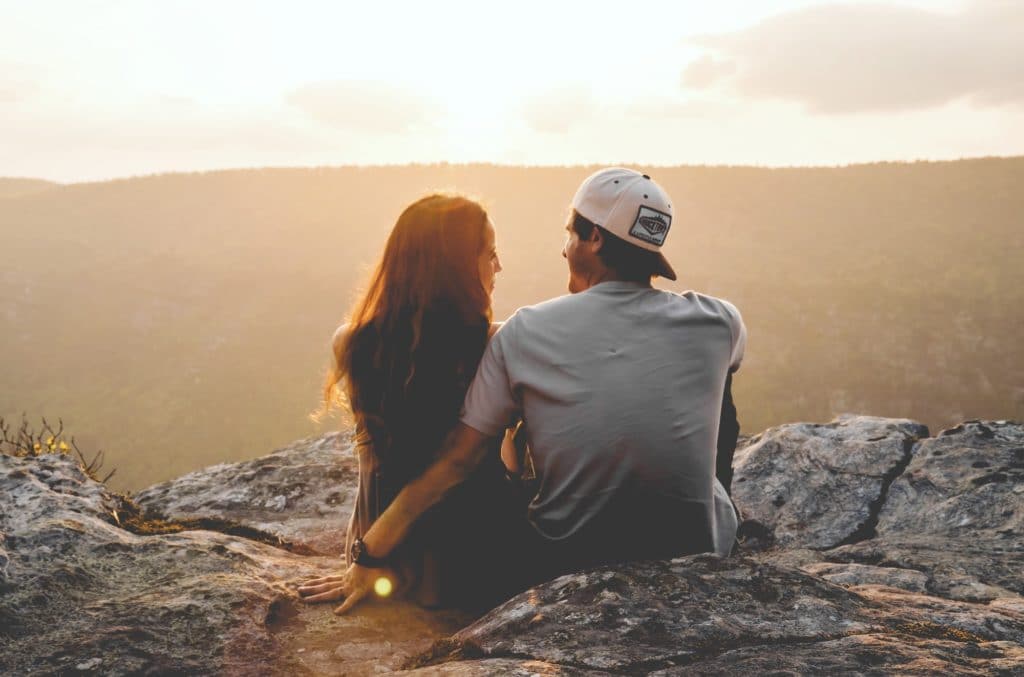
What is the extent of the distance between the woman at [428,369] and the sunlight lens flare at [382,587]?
0.16ft

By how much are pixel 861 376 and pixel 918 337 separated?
3.99 m

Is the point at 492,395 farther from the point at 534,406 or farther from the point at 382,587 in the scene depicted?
the point at 382,587

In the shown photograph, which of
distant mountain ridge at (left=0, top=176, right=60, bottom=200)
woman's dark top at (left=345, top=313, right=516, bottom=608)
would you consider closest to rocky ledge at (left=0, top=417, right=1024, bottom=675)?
woman's dark top at (left=345, top=313, right=516, bottom=608)

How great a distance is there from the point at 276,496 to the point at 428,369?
3.27 meters

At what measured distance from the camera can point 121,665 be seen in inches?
101

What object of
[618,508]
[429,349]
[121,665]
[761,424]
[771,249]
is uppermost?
[771,249]

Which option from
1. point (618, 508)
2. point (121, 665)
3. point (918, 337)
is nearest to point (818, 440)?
point (618, 508)

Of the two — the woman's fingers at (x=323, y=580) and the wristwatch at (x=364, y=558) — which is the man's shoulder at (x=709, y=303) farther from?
the woman's fingers at (x=323, y=580)

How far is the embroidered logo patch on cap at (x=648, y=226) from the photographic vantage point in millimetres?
2947

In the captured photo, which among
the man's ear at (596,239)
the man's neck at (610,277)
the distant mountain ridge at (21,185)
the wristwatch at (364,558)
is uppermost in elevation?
the distant mountain ridge at (21,185)

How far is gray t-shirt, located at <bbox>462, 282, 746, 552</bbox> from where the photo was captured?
2.84m

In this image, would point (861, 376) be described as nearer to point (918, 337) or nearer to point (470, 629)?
point (918, 337)

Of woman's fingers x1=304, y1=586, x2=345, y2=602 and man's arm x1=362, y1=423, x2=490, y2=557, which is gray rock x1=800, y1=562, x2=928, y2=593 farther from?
woman's fingers x1=304, y1=586, x2=345, y2=602

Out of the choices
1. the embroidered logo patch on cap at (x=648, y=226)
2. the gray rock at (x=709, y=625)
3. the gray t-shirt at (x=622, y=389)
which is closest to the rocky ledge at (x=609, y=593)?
the gray rock at (x=709, y=625)
